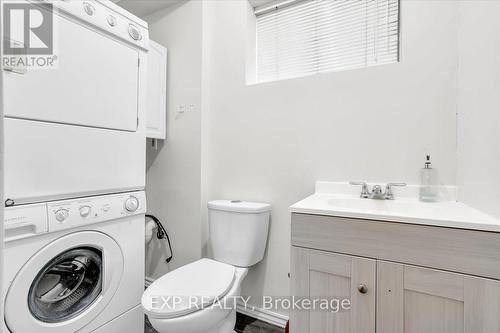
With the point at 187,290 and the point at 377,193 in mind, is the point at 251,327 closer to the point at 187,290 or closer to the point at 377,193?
the point at 187,290

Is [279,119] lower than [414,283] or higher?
higher

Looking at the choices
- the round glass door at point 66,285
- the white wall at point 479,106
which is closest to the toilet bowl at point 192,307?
the round glass door at point 66,285

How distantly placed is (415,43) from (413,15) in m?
0.15

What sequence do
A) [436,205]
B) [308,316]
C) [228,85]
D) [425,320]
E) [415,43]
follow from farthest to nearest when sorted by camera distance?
[228,85] → [415,43] → [436,205] → [308,316] → [425,320]

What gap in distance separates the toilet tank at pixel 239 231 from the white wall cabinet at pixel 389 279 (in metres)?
0.48

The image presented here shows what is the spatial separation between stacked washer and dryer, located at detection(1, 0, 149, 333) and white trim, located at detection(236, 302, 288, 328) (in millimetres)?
677

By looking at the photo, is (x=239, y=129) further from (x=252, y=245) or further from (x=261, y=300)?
(x=261, y=300)

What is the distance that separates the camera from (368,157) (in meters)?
1.38

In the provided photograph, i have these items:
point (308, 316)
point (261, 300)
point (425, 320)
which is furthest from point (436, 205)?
point (261, 300)

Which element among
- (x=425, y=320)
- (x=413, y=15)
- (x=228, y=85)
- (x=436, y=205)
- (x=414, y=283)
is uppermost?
(x=413, y=15)

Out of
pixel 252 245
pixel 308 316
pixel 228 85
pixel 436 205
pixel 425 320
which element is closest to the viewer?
pixel 425 320

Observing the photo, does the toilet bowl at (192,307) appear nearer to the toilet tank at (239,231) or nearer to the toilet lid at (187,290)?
the toilet lid at (187,290)

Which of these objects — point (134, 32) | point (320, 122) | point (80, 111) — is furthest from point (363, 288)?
point (134, 32)

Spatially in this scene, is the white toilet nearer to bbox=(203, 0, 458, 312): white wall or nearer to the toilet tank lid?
the toilet tank lid
